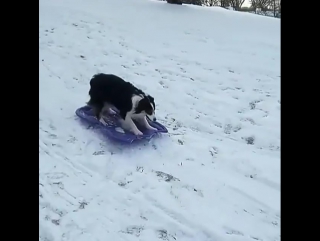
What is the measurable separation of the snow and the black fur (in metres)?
0.40

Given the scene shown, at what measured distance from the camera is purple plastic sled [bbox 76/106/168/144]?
4535 mm

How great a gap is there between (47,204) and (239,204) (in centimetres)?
179

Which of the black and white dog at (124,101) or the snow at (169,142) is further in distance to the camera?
the black and white dog at (124,101)

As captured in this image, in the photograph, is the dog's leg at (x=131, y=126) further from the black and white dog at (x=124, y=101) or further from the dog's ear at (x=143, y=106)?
the dog's ear at (x=143, y=106)

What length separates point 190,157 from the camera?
4.43 m

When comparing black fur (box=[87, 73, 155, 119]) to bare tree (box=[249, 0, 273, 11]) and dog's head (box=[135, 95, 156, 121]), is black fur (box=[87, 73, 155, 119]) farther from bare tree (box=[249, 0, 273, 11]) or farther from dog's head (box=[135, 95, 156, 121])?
bare tree (box=[249, 0, 273, 11])

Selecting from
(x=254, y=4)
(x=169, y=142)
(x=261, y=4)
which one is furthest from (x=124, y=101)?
(x=254, y=4)

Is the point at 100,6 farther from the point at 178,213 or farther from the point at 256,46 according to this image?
the point at 178,213

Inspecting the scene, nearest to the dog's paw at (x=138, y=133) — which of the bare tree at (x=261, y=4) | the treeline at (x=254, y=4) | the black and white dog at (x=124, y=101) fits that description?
the black and white dog at (x=124, y=101)

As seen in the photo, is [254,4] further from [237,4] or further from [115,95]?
[115,95]

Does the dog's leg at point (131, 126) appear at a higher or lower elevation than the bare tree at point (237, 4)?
lower

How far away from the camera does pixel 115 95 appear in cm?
475

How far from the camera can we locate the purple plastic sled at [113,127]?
4535mm
